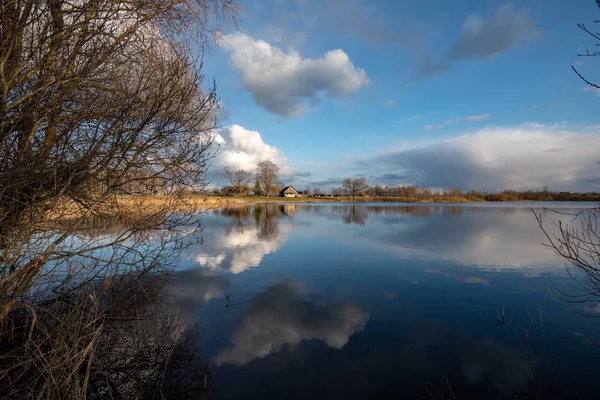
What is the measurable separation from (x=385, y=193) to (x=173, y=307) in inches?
4330

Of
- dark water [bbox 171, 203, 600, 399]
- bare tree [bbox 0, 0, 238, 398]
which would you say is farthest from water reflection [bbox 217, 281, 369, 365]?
bare tree [bbox 0, 0, 238, 398]

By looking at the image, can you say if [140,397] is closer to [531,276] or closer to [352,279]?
[352,279]

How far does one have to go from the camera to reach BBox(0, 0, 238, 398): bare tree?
325cm

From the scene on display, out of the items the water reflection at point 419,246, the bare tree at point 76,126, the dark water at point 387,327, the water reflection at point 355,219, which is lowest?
the dark water at point 387,327

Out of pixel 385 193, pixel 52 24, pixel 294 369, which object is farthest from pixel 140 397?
pixel 385 193

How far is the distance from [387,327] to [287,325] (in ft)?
6.18

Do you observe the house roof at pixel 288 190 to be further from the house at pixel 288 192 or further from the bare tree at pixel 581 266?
the bare tree at pixel 581 266

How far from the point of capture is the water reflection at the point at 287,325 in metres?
5.16

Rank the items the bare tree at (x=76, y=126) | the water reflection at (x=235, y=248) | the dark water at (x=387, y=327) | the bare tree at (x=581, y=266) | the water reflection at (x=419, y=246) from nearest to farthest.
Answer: the bare tree at (x=76, y=126), the bare tree at (x=581, y=266), the dark water at (x=387, y=327), the water reflection at (x=235, y=248), the water reflection at (x=419, y=246)

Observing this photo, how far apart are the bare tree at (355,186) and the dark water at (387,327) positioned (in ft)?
269

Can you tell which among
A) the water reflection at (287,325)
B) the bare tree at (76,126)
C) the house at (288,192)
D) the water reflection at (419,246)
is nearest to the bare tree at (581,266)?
the water reflection at (419,246)

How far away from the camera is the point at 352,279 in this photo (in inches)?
360

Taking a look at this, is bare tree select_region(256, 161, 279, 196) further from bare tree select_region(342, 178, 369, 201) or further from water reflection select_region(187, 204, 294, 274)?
water reflection select_region(187, 204, 294, 274)

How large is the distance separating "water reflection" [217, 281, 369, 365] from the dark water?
22 millimetres
